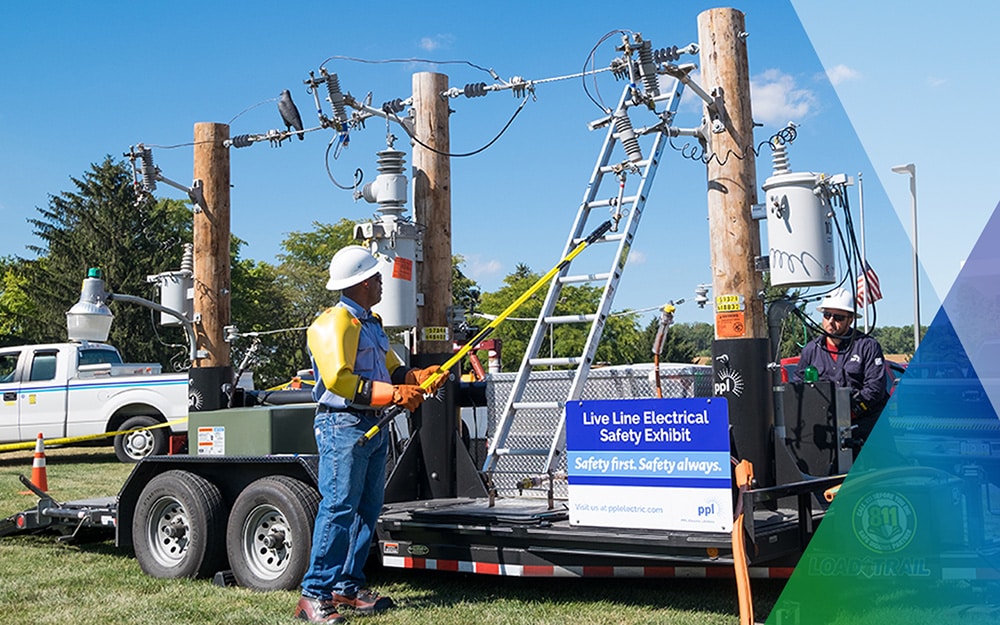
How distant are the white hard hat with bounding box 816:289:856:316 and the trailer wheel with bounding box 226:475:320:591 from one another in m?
3.96

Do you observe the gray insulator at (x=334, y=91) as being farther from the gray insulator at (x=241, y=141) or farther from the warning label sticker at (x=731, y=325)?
the warning label sticker at (x=731, y=325)

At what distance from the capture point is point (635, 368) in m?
7.34

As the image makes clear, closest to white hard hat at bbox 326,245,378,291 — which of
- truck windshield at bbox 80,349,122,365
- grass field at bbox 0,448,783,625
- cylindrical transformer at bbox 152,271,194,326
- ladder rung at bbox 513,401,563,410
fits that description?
ladder rung at bbox 513,401,563,410

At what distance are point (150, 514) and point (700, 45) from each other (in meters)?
5.47

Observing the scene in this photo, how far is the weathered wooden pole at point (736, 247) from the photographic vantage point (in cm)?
668

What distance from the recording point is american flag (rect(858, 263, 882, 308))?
6957 mm

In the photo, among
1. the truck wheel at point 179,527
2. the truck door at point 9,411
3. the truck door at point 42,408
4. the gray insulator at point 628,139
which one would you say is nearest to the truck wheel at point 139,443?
the truck door at point 42,408

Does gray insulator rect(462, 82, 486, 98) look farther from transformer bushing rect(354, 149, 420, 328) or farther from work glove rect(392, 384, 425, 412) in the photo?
work glove rect(392, 384, 425, 412)

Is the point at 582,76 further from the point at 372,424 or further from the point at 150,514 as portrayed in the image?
the point at 150,514

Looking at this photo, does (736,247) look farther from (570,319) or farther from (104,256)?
(104,256)

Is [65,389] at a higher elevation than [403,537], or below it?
higher

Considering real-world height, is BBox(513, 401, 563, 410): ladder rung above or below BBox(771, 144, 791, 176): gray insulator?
below

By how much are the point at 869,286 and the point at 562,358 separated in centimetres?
215

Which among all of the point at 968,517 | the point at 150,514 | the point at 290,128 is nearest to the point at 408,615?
the point at 150,514
